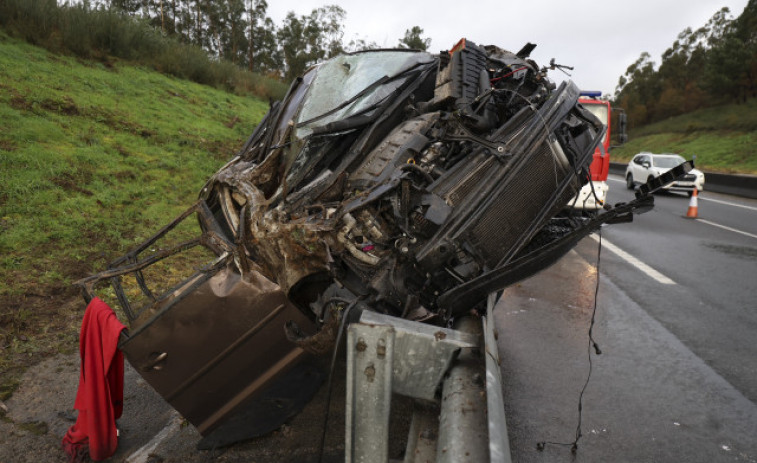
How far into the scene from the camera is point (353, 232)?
93.1 inches

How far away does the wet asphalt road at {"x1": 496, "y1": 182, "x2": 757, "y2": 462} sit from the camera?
241cm

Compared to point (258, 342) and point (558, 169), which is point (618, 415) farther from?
point (258, 342)

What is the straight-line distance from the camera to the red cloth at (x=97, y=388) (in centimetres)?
223

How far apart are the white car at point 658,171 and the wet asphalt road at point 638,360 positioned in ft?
27.0

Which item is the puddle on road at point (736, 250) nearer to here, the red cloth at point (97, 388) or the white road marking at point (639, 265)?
the white road marking at point (639, 265)

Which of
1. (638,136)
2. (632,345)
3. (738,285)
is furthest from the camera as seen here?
(638,136)

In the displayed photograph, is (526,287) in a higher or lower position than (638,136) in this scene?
lower

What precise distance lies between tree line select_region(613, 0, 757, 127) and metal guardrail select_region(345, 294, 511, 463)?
47.4 m

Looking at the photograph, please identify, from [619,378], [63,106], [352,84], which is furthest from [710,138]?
[63,106]

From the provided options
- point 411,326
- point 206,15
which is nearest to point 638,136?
point 206,15

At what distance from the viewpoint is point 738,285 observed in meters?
4.91

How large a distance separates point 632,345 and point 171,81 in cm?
1330

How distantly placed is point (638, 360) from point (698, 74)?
57.3 metres

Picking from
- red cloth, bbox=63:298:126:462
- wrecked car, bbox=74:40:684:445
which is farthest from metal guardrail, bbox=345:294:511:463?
red cloth, bbox=63:298:126:462
